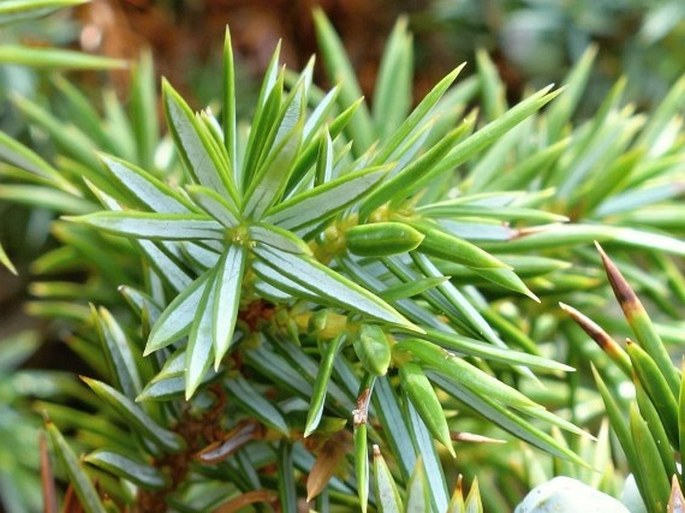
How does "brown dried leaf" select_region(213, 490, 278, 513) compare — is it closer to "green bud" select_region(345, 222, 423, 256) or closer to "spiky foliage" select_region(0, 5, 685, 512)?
"spiky foliage" select_region(0, 5, 685, 512)

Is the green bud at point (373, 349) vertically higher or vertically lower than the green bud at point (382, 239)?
lower

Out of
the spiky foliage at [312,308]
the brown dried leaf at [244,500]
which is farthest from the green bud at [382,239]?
the brown dried leaf at [244,500]

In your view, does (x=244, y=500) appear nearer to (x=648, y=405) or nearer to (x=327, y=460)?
(x=327, y=460)

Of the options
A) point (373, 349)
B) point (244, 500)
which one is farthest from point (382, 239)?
point (244, 500)

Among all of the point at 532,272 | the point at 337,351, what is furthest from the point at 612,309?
the point at 337,351

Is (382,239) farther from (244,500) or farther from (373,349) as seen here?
(244,500)

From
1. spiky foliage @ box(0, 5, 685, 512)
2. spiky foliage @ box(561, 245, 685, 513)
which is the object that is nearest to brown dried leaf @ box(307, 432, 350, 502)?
spiky foliage @ box(0, 5, 685, 512)

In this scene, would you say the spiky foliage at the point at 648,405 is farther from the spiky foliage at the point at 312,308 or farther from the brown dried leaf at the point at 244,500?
the brown dried leaf at the point at 244,500

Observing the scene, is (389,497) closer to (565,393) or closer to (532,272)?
(532,272)

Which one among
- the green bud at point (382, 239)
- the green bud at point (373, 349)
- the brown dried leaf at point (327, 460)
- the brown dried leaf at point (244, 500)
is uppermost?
the green bud at point (382, 239)
